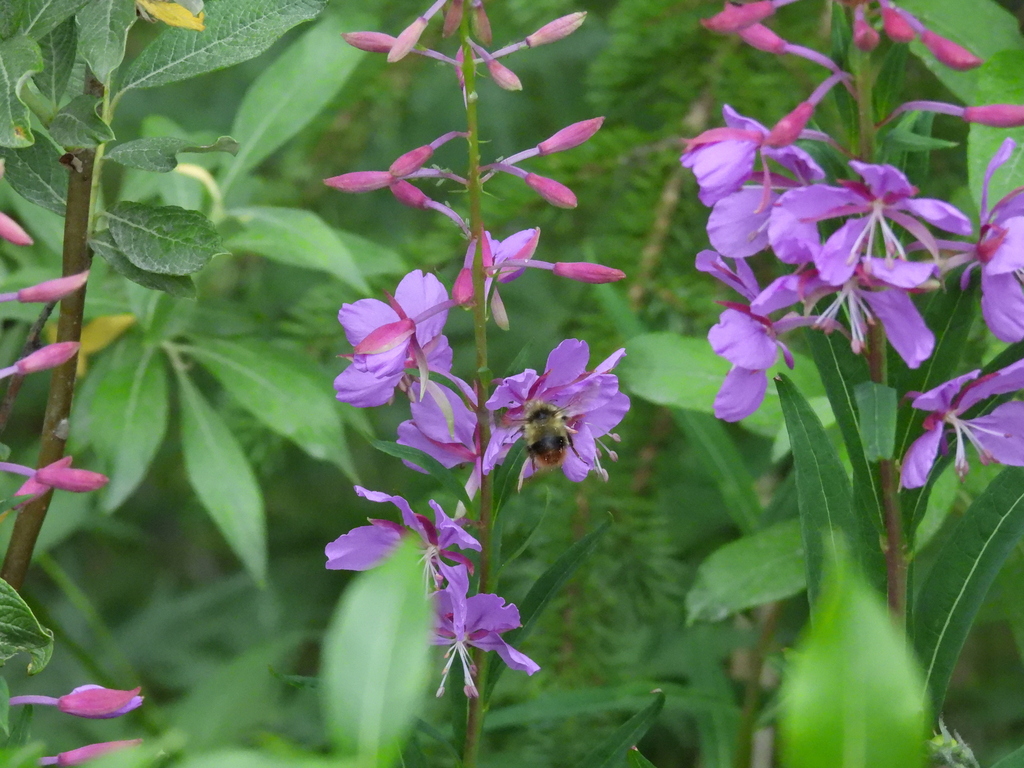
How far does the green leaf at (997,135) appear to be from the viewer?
3.18ft

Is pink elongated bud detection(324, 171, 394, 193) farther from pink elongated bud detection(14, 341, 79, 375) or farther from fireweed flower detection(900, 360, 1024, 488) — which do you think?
fireweed flower detection(900, 360, 1024, 488)

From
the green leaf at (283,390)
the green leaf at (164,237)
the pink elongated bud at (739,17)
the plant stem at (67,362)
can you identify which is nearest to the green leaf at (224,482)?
the green leaf at (283,390)

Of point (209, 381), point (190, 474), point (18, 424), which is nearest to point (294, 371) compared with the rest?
point (190, 474)

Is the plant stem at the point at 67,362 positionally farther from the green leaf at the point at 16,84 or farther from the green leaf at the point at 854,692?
the green leaf at the point at 854,692

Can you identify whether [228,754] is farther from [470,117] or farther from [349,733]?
[470,117]

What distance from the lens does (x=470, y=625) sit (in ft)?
2.44

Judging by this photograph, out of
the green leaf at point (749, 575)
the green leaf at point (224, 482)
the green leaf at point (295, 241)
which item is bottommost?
the green leaf at point (749, 575)

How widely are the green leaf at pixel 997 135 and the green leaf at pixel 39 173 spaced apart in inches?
31.5

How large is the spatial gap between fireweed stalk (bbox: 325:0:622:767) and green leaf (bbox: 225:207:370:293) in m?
0.47

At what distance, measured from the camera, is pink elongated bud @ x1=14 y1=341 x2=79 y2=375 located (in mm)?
691

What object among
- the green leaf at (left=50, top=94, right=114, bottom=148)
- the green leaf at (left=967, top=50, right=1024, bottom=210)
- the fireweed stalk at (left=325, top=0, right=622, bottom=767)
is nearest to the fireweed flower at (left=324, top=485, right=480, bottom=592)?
the fireweed stalk at (left=325, top=0, right=622, bottom=767)

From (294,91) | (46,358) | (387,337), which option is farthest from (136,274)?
(294,91)

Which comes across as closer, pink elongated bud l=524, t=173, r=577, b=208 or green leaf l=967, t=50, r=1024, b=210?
pink elongated bud l=524, t=173, r=577, b=208

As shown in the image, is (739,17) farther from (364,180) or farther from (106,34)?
(106,34)
